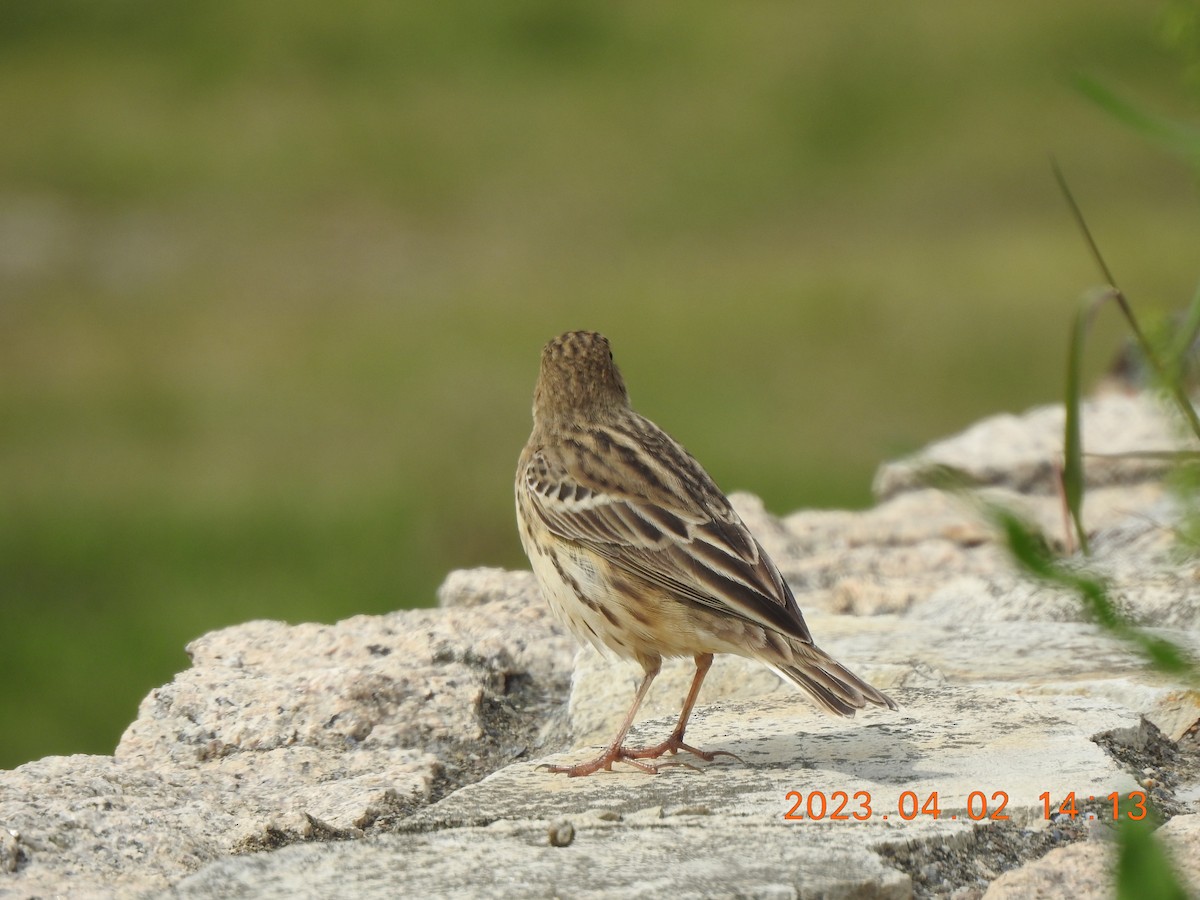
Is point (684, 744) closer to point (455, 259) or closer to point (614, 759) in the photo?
point (614, 759)

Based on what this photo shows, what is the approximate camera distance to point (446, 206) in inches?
883

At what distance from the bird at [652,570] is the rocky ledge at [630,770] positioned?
163mm

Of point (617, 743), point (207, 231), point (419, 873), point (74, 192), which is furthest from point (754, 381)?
point (419, 873)

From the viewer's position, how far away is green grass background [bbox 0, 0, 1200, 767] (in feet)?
45.6

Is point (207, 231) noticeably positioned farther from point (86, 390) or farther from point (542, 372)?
point (542, 372)

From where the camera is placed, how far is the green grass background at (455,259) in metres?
13.9

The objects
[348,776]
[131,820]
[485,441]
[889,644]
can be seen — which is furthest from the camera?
[485,441]

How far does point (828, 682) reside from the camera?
393 cm

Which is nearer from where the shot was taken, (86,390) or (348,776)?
(348,776)

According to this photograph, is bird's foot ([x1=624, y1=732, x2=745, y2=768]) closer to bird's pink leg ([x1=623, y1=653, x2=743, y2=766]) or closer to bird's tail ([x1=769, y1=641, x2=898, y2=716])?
bird's pink leg ([x1=623, y1=653, x2=743, y2=766])

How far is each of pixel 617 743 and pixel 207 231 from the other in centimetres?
1885
